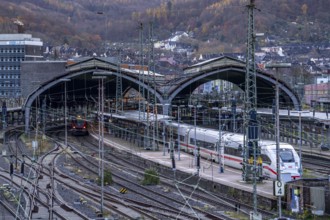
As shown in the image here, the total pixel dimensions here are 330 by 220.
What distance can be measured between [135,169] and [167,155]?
395 centimetres

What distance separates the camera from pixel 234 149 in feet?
72.0

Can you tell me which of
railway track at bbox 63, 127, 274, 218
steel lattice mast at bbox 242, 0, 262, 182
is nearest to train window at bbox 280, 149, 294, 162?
steel lattice mast at bbox 242, 0, 262, 182

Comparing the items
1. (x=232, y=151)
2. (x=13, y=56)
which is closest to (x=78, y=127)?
(x=232, y=151)

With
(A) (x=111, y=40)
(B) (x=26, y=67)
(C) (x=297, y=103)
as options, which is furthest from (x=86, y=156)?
(A) (x=111, y=40)

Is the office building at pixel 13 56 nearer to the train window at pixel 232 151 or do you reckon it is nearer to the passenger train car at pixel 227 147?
the passenger train car at pixel 227 147

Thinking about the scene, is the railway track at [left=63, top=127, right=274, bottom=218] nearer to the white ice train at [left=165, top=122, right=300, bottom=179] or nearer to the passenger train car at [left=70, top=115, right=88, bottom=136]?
the white ice train at [left=165, top=122, right=300, bottom=179]

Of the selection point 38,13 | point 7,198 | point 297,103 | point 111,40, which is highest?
point 38,13

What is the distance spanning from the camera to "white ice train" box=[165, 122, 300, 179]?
18.8 metres

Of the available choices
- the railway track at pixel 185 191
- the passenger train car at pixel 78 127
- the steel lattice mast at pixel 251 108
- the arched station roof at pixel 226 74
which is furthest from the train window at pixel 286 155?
the passenger train car at pixel 78 127

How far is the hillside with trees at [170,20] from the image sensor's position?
9738 cm

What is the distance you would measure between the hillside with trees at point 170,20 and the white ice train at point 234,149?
177 feet

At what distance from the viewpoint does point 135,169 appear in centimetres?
2425

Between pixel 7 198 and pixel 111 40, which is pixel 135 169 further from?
pixel 111 40

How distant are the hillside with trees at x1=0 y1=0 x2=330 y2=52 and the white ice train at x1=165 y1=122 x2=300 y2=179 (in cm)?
5388
